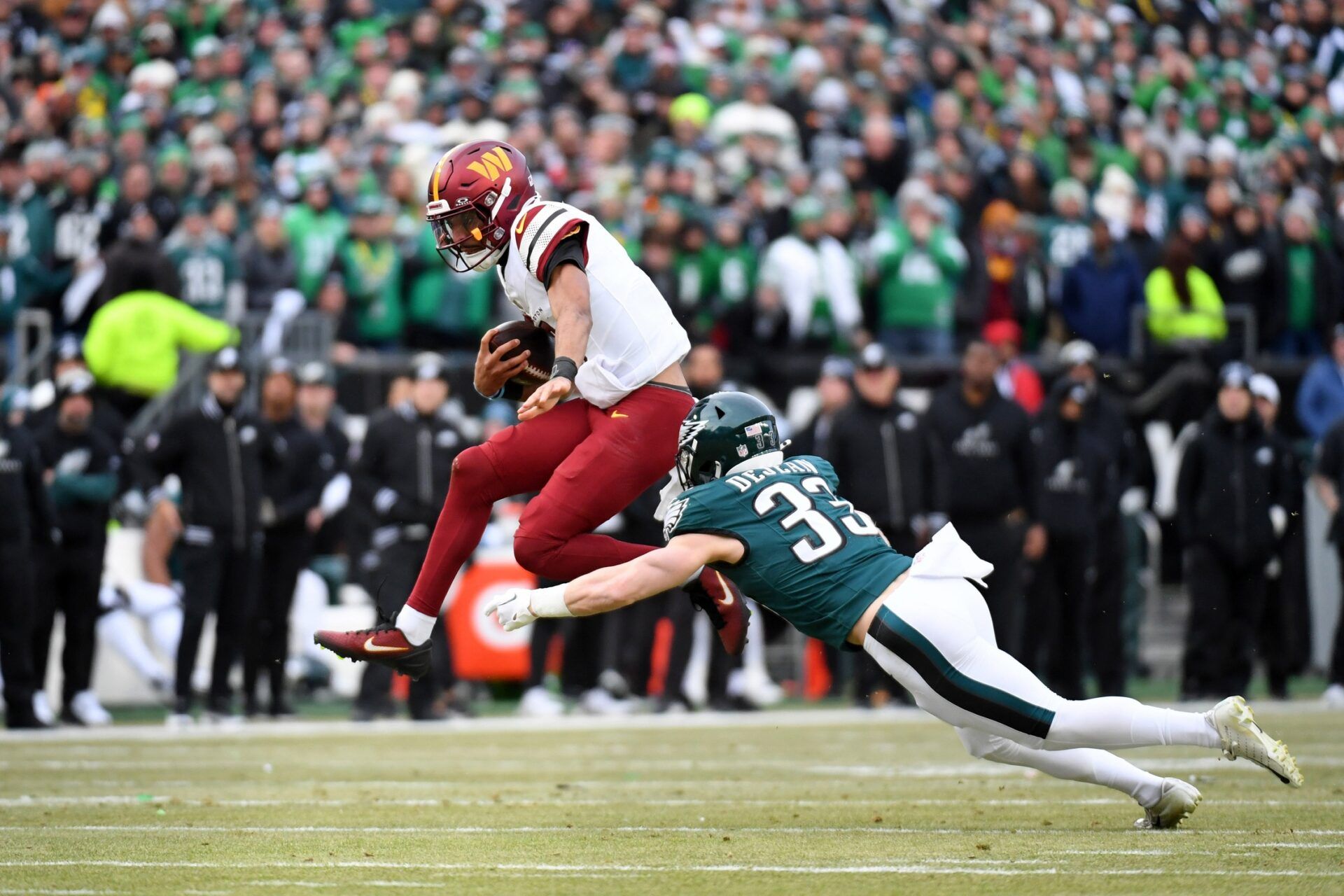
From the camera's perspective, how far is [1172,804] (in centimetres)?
620

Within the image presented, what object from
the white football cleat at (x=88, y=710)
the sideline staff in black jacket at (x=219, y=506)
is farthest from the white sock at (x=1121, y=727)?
the white football cleat at (x=88, y=710)

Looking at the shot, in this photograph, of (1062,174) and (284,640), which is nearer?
(284,640)

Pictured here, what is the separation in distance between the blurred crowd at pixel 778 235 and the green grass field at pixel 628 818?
7.84ft

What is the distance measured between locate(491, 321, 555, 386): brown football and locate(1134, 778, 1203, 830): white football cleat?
7.76 feet

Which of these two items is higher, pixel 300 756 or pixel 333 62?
pixel 333 62

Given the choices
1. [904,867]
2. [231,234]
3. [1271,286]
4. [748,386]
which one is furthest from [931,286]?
[904,867]

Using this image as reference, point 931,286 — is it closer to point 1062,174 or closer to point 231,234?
point 1062,174

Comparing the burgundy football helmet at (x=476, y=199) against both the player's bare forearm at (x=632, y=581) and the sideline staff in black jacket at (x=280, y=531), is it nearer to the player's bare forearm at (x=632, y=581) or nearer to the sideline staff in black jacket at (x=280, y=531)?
the player's bare forearm at (x=632, y=581)

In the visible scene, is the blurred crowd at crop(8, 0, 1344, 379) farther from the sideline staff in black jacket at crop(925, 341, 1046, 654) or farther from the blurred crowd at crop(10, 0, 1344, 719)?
the sideline staff in black jacket at crop(925, 341, 1046, 654)

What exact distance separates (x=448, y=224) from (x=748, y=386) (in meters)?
8.44

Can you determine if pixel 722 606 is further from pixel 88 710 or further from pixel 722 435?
pixel 88 710

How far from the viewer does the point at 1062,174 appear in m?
19.0

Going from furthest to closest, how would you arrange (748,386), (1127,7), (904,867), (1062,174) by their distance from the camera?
(1127,7)
(1062,174)
(748,386)
(904,867)

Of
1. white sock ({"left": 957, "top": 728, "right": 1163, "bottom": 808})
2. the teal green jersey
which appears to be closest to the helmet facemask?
white sock ({"left": 957, "top": 728, "right": 1163, "bottom": 808})
